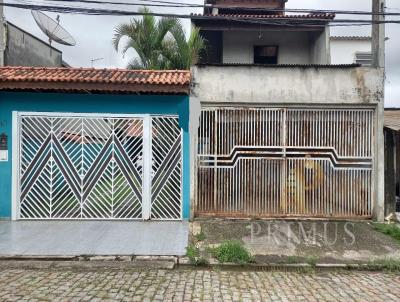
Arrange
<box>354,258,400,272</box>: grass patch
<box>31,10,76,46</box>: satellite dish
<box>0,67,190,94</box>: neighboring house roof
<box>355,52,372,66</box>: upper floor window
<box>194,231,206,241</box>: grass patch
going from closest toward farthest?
<box>354,258,400,272</box>: grass patch < <box>194,231,206,241</box>: grass patch < <box>0,67,190,94</box>: neighboring house roof < <box>31,10,76,46</box>: satellite dish < <box>355,52,372,66</box>: upper floor window

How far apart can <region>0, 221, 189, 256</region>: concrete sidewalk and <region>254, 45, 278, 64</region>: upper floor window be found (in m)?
8.24

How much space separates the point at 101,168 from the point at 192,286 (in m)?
4.38

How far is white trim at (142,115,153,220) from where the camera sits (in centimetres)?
812

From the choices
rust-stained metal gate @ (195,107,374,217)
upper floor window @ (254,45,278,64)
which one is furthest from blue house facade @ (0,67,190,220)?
upper floor window @ (254,45,278,64)

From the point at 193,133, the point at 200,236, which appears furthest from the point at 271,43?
the point at 200,236

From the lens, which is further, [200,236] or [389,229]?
[389,229]

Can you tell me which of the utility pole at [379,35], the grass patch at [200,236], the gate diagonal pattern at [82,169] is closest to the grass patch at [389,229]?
the utility pole at [379,35]

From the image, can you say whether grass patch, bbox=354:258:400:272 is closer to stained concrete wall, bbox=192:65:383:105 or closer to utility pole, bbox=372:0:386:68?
stained concrete wall, bbox=192:65:383:105

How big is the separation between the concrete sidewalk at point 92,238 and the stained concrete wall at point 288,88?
1.39 m

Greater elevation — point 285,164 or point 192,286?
point 285,164

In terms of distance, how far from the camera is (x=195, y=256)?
5793 millimetres

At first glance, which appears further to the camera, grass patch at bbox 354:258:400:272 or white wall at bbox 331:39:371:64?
white wall at bbox 331:39:371:64

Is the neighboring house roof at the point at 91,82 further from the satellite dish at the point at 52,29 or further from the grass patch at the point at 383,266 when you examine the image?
the grass patch at the point at 383,266

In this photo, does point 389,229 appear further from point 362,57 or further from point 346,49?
point 346,49
